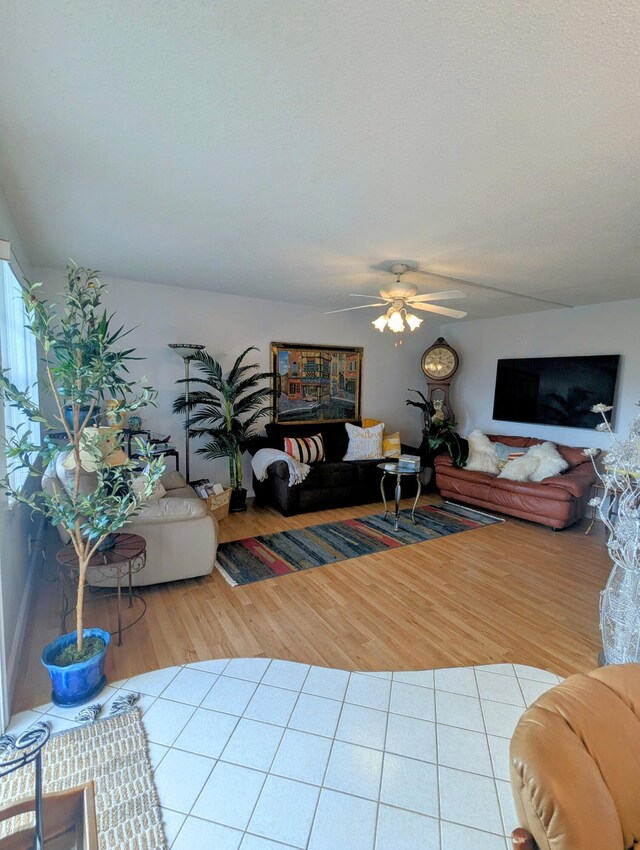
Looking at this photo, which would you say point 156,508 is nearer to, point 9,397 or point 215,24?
point 9,397

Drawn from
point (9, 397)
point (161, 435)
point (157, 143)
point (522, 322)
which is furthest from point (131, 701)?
point (522, 322)

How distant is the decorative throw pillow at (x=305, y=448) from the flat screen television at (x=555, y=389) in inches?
104

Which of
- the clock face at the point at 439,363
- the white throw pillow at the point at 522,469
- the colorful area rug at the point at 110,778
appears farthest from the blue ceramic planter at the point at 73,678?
the clock face at the point at 439,363

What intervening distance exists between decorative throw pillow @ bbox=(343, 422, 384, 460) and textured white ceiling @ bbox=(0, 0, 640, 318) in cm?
271

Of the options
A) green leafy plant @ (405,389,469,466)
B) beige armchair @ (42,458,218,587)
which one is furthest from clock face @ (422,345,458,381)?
beige armchair @ (42,458,218,587)

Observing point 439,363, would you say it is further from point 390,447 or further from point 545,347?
point 390,447

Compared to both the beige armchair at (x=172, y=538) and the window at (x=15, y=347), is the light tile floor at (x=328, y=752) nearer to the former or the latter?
the beige armchair at (x=172, y=538)

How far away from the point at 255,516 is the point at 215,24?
13.0 feet

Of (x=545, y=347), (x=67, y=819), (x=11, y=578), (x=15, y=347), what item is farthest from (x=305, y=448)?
(x=67, y=819)

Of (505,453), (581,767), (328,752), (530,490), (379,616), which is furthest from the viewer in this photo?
(505,453)

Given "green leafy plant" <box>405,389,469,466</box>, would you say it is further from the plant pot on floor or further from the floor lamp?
the floor lamp

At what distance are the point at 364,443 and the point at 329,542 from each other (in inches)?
69.5

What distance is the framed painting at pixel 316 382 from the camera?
5.11 metres

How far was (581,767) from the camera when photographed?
84cm
